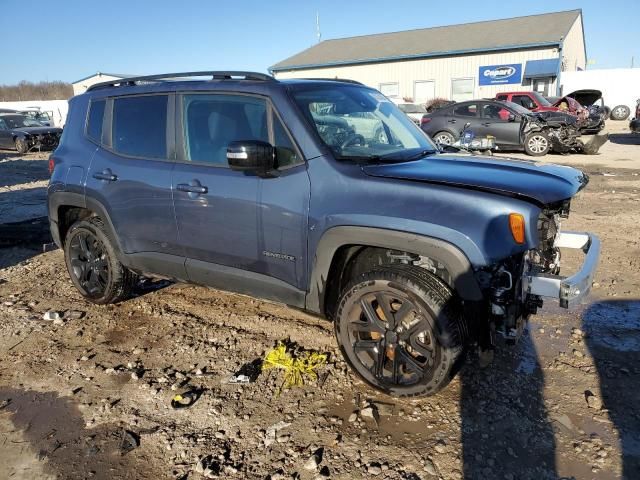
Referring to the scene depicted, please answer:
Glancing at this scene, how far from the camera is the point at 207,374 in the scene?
3.51 metres

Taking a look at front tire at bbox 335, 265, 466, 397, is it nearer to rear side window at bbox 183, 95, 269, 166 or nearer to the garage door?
rear side window at bbox 183, 95, 269, 166

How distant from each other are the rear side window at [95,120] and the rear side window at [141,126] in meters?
0.18

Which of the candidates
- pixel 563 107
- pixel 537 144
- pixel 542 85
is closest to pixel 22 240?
pixel 537 144

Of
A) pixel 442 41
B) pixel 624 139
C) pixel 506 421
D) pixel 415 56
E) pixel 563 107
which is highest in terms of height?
pixel 442 41

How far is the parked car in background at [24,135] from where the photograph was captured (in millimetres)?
18984

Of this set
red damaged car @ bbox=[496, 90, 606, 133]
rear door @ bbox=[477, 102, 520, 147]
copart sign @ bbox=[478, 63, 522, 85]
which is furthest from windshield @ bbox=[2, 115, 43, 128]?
copart sign @ bbox=[478, 63, 522, 85]

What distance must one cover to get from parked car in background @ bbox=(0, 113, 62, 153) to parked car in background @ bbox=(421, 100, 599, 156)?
14319 mm

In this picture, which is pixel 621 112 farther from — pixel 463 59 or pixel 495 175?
pixel 495 175

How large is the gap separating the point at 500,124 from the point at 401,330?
12832 millimetres

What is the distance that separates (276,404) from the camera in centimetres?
312

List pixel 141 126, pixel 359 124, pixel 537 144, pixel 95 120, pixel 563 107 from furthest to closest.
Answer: pixel 563 107, pixel 537 144, pixel 95 120, pixel 141 126, pixel 359 124

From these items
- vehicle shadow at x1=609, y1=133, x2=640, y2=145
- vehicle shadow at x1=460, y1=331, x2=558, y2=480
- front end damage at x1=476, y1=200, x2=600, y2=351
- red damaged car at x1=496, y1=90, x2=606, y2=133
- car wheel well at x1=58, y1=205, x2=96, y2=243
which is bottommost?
vehicle shadow at x1=460, y1=331, x2=558, y2=480

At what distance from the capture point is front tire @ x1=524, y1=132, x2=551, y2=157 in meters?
13.7

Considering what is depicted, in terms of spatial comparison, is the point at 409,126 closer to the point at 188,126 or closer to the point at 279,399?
the point at 188,126
